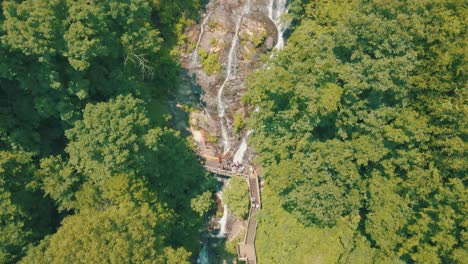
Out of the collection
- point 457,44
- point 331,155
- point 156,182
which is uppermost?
point 457,44

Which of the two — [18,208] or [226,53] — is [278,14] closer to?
[226,53]

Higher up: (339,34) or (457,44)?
(457,44)

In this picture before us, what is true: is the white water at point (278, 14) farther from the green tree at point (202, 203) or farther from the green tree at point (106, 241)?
the green tree at point (106, 241)

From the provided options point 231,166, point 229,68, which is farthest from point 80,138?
point 231,166

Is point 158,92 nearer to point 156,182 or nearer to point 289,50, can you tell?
point 156,182

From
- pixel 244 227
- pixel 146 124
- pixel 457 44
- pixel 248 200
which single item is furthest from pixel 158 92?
pixel 457 44

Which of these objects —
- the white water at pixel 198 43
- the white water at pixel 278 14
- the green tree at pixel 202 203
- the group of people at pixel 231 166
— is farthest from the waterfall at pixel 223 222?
the white water at pixel 278 14
